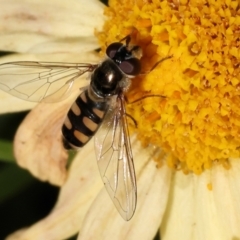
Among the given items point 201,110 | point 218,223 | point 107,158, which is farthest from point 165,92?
point 218,223

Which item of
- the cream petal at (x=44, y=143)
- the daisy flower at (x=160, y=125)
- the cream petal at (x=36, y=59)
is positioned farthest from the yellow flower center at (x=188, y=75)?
the cream petal at (x=44, y=143)

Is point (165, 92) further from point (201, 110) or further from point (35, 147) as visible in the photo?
point (35, 147)

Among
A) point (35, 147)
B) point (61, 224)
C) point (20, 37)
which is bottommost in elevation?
point (61, 224)

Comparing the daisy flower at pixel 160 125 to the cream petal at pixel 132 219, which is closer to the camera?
the daisy flower at pixel 160 125

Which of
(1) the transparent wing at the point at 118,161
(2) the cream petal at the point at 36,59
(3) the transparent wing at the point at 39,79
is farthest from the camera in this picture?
(2) the cream petal at the point at 36,59

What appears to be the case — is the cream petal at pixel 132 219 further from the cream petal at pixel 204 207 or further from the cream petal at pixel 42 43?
the cream petal at pixel 42 43

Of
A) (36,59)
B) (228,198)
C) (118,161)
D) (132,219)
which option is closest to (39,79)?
(36,59)

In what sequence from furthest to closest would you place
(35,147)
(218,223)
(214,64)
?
1. (35,147)
2. (218,223)
3. (214,64)

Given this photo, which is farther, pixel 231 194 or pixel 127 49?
pixel 231 194
